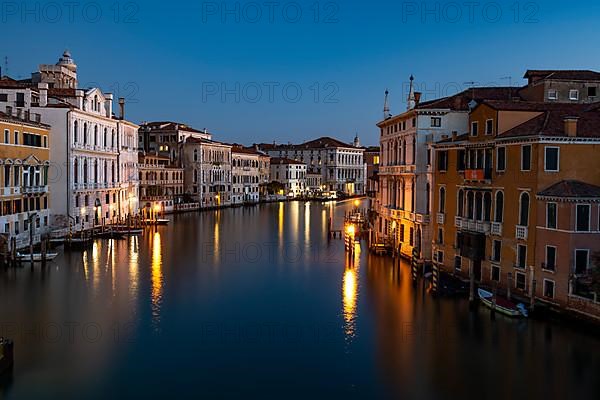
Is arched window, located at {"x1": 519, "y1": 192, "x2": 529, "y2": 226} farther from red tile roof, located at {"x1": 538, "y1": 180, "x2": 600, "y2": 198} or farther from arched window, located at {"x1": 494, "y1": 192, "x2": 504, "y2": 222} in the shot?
arched window, located at {"x1": 494, "y1": 192, "x2": 504, "y2": 222}

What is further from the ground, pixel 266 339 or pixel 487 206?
pixel 487 206

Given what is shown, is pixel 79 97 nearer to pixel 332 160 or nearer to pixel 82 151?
pixel 82 151

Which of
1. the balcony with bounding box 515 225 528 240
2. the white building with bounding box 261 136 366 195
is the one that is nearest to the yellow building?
the balcony with bounding box 515 225 528 240

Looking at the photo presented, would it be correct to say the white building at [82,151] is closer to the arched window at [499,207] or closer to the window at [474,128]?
the window at [474,128]

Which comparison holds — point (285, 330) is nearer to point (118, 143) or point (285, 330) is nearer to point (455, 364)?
point (455, 364)

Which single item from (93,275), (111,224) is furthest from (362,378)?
(111,224)

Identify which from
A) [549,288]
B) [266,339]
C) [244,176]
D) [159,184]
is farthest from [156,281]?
[244,176]

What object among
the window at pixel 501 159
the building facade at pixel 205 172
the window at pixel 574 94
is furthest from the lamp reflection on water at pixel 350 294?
the building facade at pixel 205 172
